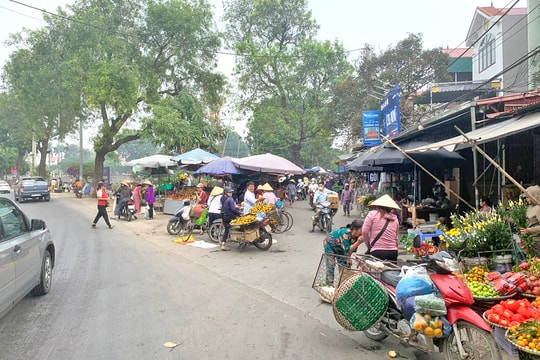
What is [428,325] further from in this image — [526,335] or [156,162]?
[156,162]

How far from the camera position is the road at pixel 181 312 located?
14.4ft

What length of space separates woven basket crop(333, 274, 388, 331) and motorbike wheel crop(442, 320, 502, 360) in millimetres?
681

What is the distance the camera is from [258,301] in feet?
20.6

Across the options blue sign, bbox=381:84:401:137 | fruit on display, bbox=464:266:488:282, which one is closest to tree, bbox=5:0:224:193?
blue sign, bbox=381:84:401:137

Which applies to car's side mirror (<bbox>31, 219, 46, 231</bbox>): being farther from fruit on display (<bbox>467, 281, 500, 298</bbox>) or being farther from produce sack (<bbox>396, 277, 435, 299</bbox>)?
fruit on display (<bbox>467, 281, 500, 298</bbox>)

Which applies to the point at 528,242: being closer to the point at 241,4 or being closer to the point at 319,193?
the point at 319,193

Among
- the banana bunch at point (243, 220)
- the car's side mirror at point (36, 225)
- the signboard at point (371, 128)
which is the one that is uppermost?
the signboard at point (371, 128)

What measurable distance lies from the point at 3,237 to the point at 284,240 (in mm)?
8408

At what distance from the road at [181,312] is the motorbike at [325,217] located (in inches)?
133

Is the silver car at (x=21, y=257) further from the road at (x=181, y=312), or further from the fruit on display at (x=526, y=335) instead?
the fruit on display at (x=526, y=335)

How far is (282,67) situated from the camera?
38875 mm

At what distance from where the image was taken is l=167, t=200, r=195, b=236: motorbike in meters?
12.8

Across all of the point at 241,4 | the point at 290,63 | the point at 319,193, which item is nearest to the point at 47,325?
the point at 319,193

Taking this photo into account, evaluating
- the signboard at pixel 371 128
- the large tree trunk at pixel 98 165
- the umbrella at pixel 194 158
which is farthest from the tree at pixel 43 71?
the signboard at pixel 371 128
